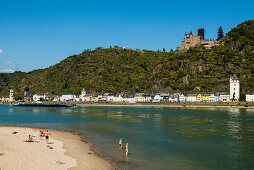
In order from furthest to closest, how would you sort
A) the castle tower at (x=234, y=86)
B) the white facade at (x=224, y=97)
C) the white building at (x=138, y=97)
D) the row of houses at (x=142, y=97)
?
1. the white building at (x=138, y=97)
2. the row of houses at (x=142, y=97)
3. the white facade at (x=224, y=97)
4. the castle tower at (x=234, y=86)

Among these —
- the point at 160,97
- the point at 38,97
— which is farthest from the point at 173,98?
the point at 38,97

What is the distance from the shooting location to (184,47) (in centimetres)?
18762

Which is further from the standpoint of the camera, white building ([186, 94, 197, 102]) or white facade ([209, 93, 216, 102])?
white building ([186, 94, 197, 102])

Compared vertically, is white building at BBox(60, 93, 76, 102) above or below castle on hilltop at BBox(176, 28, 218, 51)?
below

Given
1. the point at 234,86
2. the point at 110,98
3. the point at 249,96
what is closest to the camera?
the point at 249,96

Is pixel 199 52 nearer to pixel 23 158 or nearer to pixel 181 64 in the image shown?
pixel 181 64

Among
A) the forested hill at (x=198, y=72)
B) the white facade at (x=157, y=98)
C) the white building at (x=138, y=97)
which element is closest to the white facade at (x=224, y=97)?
the forested hill at (x=198, y=72)

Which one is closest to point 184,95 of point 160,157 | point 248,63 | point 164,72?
point 164,72

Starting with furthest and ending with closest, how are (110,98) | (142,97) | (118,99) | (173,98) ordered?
(110,98), (118,99), (142,97), (173,98)

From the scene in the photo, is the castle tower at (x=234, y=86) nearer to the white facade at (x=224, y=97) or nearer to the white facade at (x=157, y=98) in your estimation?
the white facade at (x=224, y=97)

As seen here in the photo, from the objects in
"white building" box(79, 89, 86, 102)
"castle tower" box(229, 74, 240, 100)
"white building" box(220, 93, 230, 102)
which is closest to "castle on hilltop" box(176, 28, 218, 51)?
"castle tower" box(229, 74, 240, 100)

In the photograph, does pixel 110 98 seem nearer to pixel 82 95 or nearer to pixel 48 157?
pixel 82 95

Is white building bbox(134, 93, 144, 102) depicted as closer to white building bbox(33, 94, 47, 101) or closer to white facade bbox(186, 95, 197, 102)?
white facade bbox(186, 95, 197, 102)

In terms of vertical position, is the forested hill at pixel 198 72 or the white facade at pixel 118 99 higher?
the forested hill at pixel 198 72
